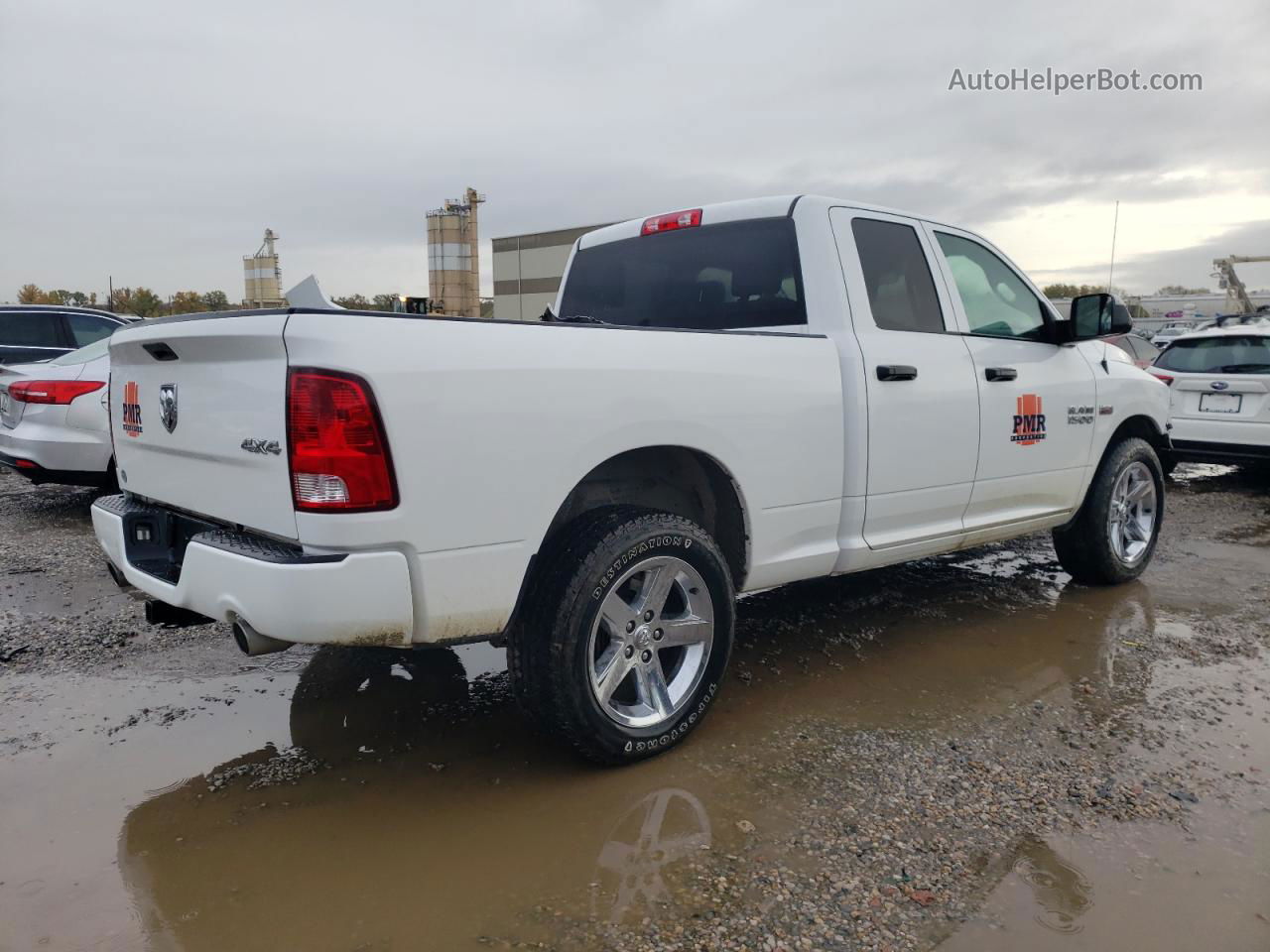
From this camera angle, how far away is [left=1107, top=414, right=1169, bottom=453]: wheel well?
16.8 ft

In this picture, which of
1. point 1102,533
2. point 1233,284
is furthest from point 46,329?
point 1233,284

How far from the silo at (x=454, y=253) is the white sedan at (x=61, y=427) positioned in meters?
61.5

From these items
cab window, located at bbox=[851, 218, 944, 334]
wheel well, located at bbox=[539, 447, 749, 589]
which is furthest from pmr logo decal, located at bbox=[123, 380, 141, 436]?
cab window, located at bbox=[851, 218, 944, 334]

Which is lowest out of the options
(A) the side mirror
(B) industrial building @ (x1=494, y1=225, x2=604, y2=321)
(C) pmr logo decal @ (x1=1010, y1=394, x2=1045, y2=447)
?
(C) pmr logo decal @ (x1=1010, y1=394, x2=1045, y2=447)

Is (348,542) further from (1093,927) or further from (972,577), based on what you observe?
(972,577)

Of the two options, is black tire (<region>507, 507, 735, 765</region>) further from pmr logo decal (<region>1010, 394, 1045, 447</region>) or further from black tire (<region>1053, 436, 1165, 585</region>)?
black tire (<region>1053, 436, 1165, 585</region>)

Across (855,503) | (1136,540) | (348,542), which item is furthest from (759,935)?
(1136,540)

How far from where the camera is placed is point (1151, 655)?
4.03 m

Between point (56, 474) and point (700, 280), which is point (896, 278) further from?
point (56, 474)

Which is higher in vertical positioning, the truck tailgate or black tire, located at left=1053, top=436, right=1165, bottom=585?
the truck tailgate

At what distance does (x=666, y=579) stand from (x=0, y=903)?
1.97 metres

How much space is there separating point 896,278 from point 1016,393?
883mm

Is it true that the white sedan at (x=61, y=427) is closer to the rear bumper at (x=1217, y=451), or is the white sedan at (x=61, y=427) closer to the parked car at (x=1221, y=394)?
the parked car at (x=1221, y=394)

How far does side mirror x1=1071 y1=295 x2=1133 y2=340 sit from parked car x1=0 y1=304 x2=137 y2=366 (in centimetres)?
904
